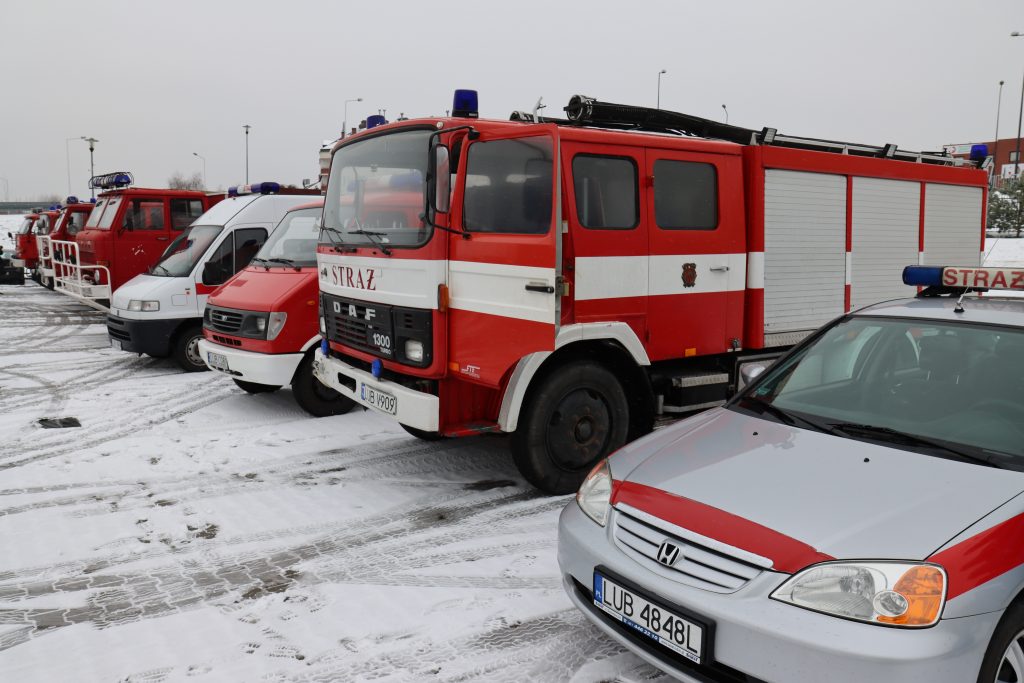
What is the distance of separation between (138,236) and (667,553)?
43.0 feet

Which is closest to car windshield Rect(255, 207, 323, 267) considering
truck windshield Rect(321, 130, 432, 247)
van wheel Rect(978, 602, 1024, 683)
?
truck windshield Rect(321, 130, 432, 247)

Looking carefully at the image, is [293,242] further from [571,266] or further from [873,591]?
[873,591]

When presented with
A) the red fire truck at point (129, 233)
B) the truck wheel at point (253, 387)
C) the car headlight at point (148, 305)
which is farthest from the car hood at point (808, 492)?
the red fire truck at point (129, 233)

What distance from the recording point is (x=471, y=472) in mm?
6020

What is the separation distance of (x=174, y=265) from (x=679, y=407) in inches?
298

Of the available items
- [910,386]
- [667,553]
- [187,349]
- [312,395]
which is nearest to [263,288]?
[312,395]

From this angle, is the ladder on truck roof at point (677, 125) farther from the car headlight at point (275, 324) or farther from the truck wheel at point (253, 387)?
the truck wheel at point (253, 387)

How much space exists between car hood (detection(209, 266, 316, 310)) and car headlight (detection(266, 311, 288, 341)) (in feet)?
0.22

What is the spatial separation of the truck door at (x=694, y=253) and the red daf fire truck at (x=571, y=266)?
0.04ft

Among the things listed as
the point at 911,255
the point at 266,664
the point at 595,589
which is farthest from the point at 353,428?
the point at 911,255

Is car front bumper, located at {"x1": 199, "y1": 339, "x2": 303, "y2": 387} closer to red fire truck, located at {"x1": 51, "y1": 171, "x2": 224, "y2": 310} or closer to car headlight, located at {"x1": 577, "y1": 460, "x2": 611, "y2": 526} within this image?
car headlight, located at {"x1": 577, "y1": 460, "x2": 611, "y2": 526}

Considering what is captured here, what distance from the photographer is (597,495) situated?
3.33 metres

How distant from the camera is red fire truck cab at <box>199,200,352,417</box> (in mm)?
7398

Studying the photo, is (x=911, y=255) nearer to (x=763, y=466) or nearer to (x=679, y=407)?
(x=679, y=407)
